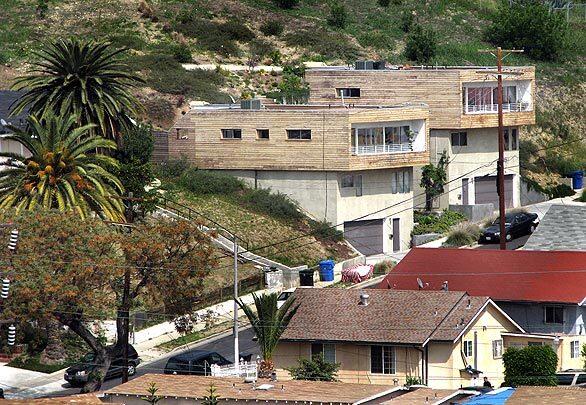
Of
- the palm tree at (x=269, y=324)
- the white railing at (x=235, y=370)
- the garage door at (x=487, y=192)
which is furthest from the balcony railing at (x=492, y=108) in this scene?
the white railing at (x=235, y=370)

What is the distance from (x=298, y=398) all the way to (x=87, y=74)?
34.4 m

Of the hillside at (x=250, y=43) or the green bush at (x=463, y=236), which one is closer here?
the green bush at (x=463, y=236)

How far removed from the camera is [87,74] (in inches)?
3332

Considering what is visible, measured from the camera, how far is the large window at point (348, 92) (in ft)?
346

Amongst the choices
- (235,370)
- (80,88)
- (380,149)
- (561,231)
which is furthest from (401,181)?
(235,370)

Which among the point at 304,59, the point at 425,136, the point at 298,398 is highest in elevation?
the point at 304,59

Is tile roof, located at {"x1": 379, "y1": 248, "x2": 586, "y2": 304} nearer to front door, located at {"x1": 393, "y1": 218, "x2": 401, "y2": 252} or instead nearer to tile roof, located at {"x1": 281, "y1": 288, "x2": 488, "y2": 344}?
tile roof, located at {"x1": 281, "y1": 288, "x2": 488, "y2": 344}

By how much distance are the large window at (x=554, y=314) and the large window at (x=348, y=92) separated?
36.1m

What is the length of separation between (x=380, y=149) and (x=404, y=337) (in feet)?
103

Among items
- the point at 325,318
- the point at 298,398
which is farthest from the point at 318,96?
the point at 298,398

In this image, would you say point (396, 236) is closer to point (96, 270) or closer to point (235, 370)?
point (96, 270)

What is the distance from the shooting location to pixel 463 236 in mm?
93375

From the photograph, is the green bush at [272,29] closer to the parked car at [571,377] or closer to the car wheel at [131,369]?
the car wheel at [131,369]

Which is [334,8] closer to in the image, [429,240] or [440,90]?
[440,90]
